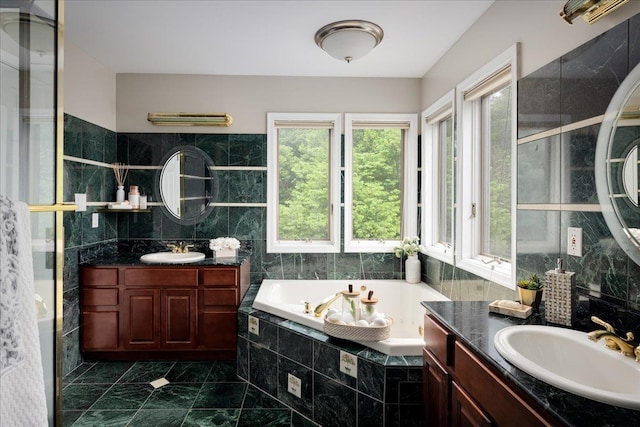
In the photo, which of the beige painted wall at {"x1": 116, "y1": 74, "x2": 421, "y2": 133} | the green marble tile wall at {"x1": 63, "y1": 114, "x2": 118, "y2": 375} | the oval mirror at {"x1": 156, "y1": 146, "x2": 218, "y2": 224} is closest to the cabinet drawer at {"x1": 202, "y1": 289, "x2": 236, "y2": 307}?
the oval mirror at {"x1": 156, "y1": 146, "x2": 218, "y2": 224}

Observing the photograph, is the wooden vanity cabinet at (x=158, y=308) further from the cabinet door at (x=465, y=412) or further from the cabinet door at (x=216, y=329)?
the cabinet door at (x=465, y=412)

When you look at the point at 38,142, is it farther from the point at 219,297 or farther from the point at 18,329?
the point at 219,297

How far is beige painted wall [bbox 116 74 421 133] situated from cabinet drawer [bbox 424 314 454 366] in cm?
247

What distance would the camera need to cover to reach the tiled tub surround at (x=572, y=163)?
1.39m

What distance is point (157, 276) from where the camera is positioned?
3.04 metres

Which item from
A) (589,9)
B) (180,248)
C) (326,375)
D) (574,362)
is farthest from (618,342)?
(180,248)

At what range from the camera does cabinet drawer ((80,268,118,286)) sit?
9.95 feet

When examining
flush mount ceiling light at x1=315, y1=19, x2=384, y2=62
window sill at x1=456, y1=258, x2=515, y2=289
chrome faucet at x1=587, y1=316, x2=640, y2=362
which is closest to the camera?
chrome faucet at x1=587, y1=316, x2=640, y2=362

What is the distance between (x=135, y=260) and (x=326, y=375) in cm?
197

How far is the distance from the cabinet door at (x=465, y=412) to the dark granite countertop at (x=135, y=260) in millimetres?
2064

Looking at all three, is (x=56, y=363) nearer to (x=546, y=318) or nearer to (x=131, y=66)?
(x=546, y=318)

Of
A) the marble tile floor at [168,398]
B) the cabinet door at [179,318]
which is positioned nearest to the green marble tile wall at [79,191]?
the marble tile floor at [168,398]

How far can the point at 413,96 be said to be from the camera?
12.0ft

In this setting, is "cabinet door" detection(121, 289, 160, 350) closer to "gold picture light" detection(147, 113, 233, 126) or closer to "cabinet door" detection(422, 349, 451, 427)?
"gold picture light" detection(147, 113, 233, 126)
